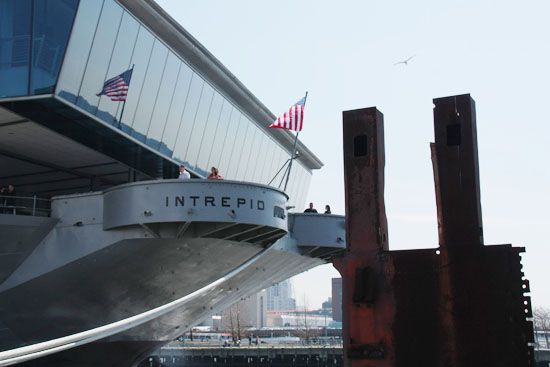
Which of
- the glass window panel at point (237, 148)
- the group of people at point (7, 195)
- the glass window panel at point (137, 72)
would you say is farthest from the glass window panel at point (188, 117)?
the group of people at point (7, 195)

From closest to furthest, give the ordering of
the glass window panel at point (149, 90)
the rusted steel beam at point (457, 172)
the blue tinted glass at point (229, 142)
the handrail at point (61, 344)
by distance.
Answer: the rusted steel beam at point (457, 172), the handrail at point (61, 344), the glass window panel at point (149, 90), the blue tinted glass at point (229, 142)

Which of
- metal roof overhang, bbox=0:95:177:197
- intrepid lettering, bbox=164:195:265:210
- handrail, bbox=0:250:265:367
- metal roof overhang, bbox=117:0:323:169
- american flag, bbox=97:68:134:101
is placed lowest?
handrail, bbox=0:250:265:367

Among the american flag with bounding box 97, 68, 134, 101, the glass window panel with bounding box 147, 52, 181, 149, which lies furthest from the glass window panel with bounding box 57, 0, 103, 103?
the glass window panel with bounding box 147, 52, 181, 149

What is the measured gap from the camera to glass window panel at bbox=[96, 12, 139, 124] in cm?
2525

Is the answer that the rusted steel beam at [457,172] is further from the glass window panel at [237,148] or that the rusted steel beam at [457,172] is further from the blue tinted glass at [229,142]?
the glass window panel at [237,148]

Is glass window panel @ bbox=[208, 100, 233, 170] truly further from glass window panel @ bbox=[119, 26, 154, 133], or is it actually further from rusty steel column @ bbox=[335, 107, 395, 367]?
rusty steel column @ bbox=[335, 107, 395, 367]

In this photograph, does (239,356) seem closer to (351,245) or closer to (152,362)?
(152,362)

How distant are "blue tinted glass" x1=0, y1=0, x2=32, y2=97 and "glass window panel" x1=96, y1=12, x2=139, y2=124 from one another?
9.98 feet

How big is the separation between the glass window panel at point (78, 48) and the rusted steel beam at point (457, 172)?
17.4 metres

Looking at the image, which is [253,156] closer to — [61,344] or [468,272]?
[61,344]

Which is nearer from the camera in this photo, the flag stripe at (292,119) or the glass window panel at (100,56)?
the glass window panel at (100,56)

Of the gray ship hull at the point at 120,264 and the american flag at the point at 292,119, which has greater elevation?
the american flag at the point at 292,119

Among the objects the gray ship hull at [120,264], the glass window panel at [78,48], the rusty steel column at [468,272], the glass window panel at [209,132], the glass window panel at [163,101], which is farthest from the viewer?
the glass window panel at [209,132]

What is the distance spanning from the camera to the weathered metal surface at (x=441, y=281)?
734 centimetres
